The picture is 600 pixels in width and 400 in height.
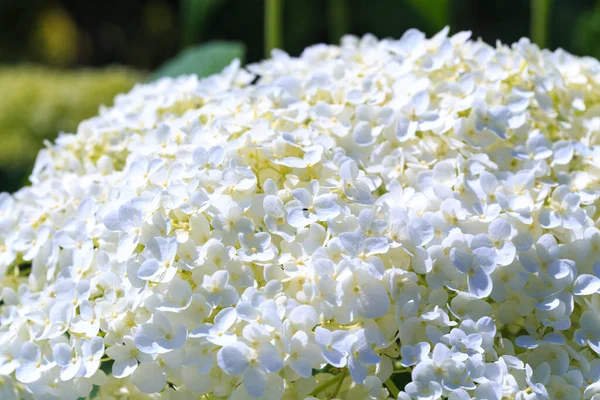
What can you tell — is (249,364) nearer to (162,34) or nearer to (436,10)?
(436,10)

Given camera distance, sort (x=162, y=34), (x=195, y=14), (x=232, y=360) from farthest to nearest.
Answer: (x=162, y=34), (x=195, y=14), (x=232, y=360)

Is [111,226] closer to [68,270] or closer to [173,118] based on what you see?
[68,270]

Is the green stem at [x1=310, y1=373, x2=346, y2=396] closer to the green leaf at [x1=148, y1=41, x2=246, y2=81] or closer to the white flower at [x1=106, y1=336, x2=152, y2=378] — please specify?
the white flower at [x1=106, y1=336, x2=152, y2=378]

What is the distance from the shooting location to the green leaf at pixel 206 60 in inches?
53.7

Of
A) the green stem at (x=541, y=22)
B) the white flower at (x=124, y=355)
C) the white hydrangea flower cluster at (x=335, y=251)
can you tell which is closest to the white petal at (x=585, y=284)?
the white hydrangea flower cluster at (x=335, y=251)

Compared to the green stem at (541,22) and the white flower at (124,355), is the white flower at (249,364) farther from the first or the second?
the green stem at (541,22)

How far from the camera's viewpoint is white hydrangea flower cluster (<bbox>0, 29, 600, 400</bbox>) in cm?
67

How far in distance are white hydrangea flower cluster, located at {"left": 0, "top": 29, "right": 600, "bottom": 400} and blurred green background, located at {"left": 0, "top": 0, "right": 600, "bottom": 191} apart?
0.56 m

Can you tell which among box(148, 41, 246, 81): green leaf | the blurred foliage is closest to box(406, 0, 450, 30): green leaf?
box(148, 41, 246, 81): green leaf

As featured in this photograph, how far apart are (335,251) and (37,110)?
191cm

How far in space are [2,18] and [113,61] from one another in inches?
29.9

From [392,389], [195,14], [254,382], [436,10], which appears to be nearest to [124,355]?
[254,382]

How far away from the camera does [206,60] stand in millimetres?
1418

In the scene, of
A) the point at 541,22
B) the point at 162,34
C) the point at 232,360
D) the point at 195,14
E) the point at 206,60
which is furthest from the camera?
the point at 162,34
